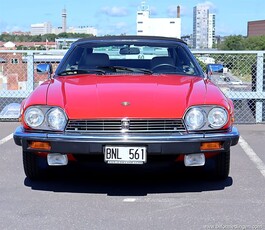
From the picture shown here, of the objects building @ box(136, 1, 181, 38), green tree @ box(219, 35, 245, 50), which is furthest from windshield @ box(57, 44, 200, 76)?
green tree @ box(219, 35, 245, 50)

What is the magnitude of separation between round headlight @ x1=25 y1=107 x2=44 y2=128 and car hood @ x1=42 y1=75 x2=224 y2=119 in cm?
13

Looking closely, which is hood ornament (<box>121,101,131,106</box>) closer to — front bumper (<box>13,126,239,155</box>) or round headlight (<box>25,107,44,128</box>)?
front bumper (<box>13,126,239,155</box>)

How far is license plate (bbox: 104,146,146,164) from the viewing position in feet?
15.3

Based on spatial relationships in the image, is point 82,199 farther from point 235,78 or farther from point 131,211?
point 235,78

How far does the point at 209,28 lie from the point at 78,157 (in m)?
52.1

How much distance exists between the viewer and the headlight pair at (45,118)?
4.79m

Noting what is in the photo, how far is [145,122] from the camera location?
471 cm

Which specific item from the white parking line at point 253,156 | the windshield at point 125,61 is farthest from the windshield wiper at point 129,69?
the white parking line at point 253,156

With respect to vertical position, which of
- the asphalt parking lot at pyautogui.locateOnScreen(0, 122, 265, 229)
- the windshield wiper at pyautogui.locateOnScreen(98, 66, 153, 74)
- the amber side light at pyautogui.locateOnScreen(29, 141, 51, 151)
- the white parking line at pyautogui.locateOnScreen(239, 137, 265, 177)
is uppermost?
the windshield wiper at pyautogui.locateOnScreen(98, 66, 153, 74)

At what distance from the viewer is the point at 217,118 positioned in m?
4.86

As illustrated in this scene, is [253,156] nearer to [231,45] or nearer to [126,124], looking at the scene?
[126,124]

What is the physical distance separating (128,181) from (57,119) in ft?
3.61

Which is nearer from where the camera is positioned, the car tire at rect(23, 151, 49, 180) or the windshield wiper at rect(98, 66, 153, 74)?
the car tire at rect(23, 151, 49, 180)

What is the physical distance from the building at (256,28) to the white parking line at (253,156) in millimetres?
117250
